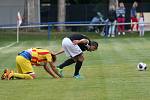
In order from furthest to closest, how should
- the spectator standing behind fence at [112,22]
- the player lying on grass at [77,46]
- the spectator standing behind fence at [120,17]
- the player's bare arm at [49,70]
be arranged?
the spectator standing behind fence at [120,17], the spectator standing behind fence at [112,22], the player lying on grass at [77,46], the player's bare arm at [49,70]

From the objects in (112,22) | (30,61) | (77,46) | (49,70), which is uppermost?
(77,46)

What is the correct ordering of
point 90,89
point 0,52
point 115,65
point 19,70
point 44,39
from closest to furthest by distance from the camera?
point 90,89 → point 19,70 → point 115,65 → point 0,52 → point 44,39

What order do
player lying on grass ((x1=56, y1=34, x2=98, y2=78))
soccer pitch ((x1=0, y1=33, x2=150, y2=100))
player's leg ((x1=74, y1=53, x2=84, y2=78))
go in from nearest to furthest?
soccer pitch ((x1=0, y1=33, x2=150, y2=100)) → player lying on grass ((x1=56, y1=34, x2=98, y2=78)) → player's leg ((x1=74, y1=53, x2=84, y2=78))

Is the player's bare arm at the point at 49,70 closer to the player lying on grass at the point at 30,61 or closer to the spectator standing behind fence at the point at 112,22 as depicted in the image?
the player lying on grass at the point at 30,61

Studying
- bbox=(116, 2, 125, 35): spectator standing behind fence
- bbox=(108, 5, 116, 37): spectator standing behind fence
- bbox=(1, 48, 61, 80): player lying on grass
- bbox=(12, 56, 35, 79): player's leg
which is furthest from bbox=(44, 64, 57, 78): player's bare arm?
bbox=(116, 2, 125, 35): spectator standing behind fence

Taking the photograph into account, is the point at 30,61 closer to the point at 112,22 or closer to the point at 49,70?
the point at 49,70

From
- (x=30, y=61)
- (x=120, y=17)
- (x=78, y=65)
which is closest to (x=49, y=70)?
(x=30, y=61)

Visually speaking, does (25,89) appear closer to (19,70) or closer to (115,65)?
(19,70)

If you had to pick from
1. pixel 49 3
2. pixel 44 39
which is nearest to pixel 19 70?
pixel 44 39

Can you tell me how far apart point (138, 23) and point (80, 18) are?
7.93 meters

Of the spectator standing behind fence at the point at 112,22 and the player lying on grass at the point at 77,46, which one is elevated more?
the player lying on grass at the point at 77,46

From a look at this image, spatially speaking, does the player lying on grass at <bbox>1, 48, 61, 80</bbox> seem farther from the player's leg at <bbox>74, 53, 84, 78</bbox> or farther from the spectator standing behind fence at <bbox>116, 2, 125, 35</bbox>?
the spectator standing behind fence at <bbox>116, 2, 125, 35</bbox>

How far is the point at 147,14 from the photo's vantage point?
47.3 metres

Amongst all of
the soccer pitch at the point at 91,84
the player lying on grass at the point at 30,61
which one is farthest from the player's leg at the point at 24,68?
the soccer pitch at the point at 91,84
